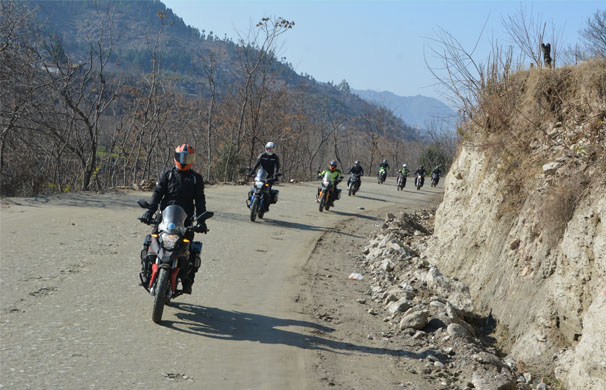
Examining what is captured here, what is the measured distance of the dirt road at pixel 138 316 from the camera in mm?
5113

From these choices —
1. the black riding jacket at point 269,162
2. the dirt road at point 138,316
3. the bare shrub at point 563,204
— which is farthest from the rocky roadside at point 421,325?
the black riding jacket at point 269,162

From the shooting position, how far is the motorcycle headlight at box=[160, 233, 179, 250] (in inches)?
249

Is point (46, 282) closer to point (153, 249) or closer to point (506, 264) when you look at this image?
point (153, 249)

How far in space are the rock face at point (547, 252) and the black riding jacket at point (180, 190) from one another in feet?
13.8

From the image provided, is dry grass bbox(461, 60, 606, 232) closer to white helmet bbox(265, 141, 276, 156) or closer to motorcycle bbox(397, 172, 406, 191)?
white helmet bbox(265, 141, 276, 156)

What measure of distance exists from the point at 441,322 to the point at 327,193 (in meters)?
12.5

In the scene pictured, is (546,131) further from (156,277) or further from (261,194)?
(261,194)

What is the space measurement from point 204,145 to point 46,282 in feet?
180

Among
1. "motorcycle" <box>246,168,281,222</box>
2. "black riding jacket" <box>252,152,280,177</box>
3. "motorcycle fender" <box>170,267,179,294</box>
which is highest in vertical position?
"black riding jacket" <box>252,152,280,177</box>

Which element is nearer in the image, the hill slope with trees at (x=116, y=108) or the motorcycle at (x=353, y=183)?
the hill slope with trees at (x=116, y=108)

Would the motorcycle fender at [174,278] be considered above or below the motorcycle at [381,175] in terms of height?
below

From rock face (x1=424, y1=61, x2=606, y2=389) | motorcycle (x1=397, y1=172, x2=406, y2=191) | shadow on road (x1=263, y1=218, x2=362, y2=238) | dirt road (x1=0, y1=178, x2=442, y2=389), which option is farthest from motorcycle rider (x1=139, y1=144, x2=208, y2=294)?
motorcycle (x1=397, y1=172, x2=406, y2=191)

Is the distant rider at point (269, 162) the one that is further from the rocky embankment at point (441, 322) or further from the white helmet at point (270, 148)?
the rocky embankment at point (441, 322)

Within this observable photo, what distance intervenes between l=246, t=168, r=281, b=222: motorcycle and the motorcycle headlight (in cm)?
872
